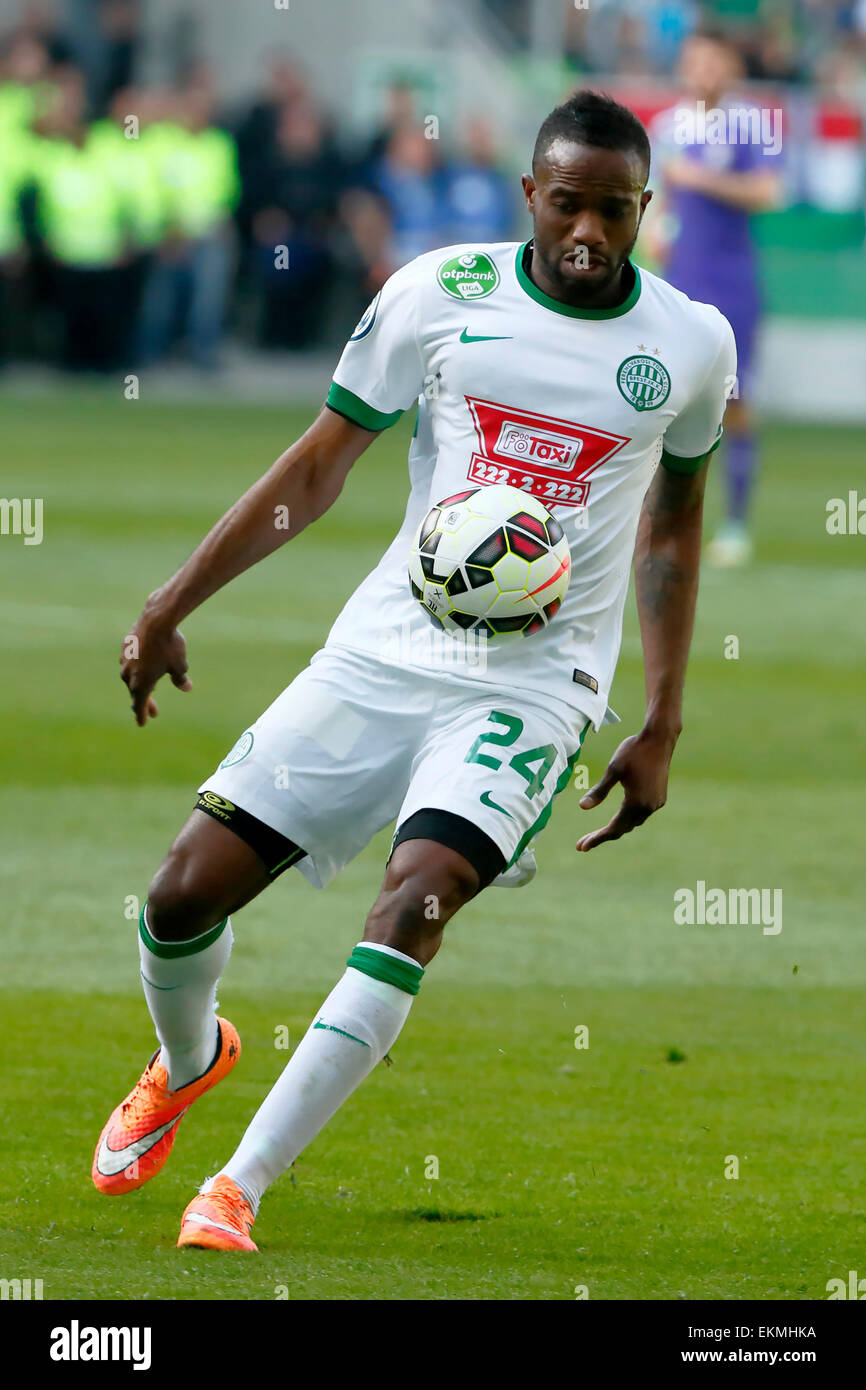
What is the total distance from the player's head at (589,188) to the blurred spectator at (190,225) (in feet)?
67.4

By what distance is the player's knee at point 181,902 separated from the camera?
4668mm

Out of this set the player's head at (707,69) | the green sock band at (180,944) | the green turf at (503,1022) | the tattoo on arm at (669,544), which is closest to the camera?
the green turf at (503,1022)

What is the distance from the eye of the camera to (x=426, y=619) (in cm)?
486

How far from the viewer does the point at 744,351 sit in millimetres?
14906

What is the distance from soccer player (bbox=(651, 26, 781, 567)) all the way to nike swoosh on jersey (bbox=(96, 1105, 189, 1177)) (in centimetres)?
963

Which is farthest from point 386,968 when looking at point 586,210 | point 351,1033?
point 586,210

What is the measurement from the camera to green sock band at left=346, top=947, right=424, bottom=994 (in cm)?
445

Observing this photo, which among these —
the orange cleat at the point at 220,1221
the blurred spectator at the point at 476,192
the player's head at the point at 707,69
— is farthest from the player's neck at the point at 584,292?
the blurred spectator at the point at 476,192

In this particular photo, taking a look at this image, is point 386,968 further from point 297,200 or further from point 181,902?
point 297,200

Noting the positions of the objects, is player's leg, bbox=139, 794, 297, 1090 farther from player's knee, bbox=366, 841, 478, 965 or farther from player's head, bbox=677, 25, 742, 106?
player's head, bbox=677, 25, 742, 106

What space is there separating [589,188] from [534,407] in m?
0.45

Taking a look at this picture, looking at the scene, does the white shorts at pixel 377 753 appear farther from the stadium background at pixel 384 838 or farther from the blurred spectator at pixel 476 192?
the blurred spectator at pixel 476 192

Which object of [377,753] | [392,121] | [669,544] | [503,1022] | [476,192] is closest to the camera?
[377,753]

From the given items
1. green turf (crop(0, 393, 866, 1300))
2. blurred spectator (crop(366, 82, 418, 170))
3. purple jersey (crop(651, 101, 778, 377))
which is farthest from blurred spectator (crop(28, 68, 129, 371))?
green turf (crop(0, 393, 866, 1300))
